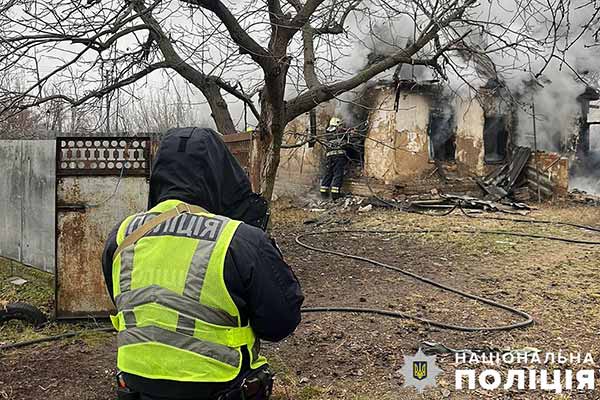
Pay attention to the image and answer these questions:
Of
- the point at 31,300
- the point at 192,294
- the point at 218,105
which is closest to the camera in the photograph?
the point at 192,294

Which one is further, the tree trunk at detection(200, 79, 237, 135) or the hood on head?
the tree trunk at detection(200, 79, 237, 135)

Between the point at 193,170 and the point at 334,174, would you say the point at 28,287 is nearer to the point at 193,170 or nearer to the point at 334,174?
the point at 193,170

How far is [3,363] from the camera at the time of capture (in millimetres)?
3641

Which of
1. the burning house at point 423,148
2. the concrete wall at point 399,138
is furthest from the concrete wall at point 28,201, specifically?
the concrete wall at point 399,138

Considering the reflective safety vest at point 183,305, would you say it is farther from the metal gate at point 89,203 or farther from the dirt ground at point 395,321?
the metal gate at point 89,203

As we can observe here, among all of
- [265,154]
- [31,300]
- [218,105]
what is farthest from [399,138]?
[31,300]

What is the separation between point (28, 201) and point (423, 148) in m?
9.60

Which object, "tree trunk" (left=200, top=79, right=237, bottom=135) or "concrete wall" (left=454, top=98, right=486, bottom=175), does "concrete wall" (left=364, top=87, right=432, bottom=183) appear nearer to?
"concrete wall" (left=454, top=98, right=486, bottom=175)

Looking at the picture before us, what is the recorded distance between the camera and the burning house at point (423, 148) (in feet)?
42.8

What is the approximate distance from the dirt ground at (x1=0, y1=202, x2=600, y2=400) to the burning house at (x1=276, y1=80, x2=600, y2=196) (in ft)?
16.2

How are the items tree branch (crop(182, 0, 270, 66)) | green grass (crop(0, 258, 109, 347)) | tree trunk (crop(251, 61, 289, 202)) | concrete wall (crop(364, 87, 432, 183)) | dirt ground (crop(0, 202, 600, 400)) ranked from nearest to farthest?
dirt ground (crop(0, 202, 600, 400)), green grass (crop(0, 258, 109, 347)), tree branch (crop(182, 0, 270, 66)), tree trunk (crop(251, 61, 289, 202)), concrete wall (crop(364, 87, 432, 183))

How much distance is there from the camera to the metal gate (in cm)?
436

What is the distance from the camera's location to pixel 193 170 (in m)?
1.94

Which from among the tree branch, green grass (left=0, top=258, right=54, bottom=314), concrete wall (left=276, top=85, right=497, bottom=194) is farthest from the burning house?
the tree branch
